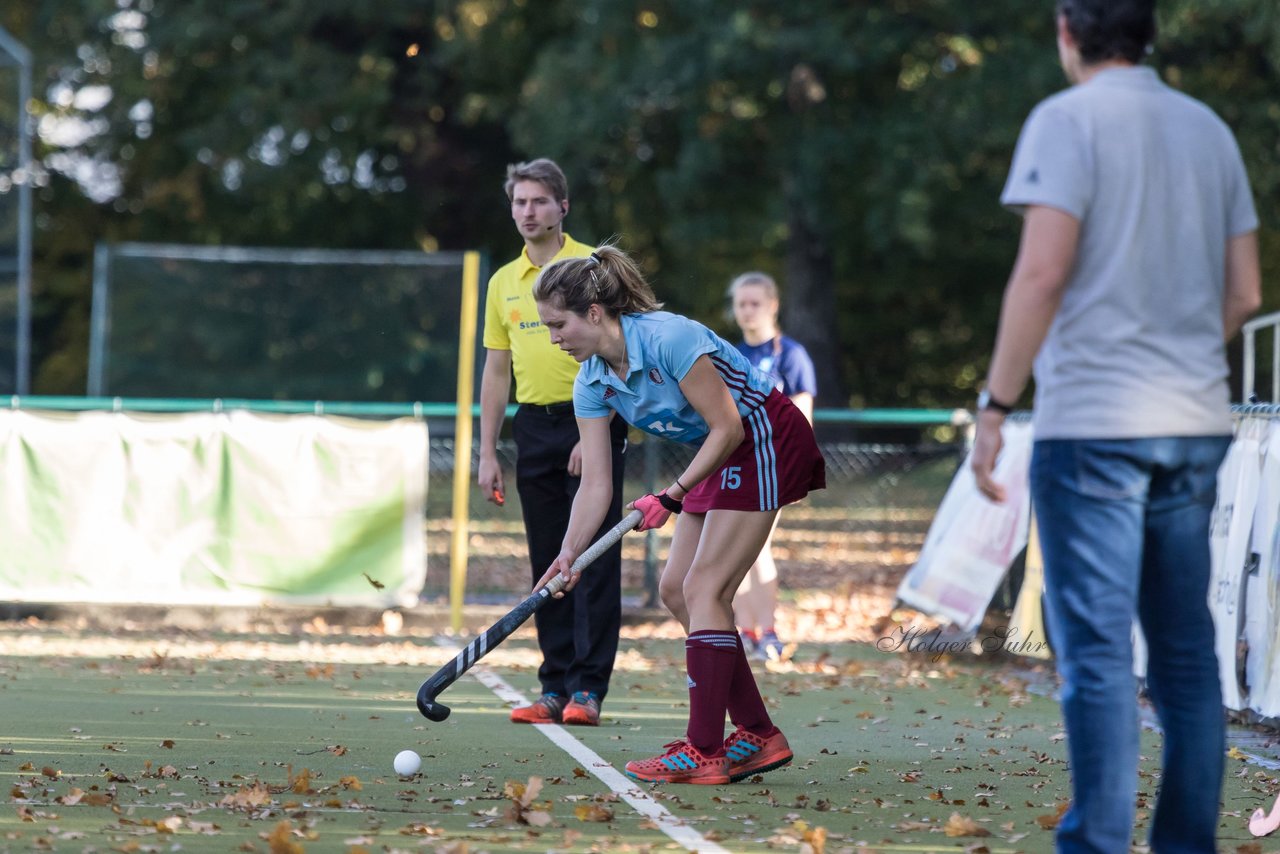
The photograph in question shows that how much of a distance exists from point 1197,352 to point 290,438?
868cm

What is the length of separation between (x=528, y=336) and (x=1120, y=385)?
3969mm

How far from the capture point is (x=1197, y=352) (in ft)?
12.7

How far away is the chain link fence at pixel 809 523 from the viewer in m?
12.7

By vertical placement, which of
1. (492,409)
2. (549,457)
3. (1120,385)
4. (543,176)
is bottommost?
(549,457)

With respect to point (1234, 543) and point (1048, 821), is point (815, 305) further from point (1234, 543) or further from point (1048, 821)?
point (1048, 821)

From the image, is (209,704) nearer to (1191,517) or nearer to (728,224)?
(1191,517)

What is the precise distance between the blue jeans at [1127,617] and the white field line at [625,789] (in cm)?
115

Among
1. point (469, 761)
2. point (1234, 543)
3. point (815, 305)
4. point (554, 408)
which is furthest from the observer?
point (815, 305)

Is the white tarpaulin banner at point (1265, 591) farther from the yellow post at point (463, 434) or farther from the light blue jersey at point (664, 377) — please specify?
the yellow post at point (463, 434)

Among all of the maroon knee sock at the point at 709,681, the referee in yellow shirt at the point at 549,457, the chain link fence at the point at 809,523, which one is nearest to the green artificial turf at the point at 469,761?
the maroon knee sock at the point at 709,681

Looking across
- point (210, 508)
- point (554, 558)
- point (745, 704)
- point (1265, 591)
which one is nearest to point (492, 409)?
point (554, 558)

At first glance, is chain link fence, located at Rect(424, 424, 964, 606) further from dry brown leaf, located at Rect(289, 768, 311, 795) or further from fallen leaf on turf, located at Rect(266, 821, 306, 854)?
fallen leaf on turf, located at Rect(266, 821, 306, 854)

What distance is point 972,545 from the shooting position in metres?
10.7

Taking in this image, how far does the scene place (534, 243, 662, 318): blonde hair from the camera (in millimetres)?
5602
